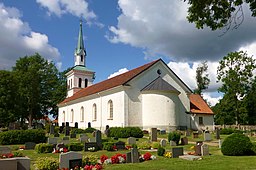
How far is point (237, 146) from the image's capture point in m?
14.4

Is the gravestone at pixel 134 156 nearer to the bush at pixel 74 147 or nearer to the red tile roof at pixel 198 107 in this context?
the bush at pixel 74 147

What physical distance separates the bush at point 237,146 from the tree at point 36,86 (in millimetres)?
42330

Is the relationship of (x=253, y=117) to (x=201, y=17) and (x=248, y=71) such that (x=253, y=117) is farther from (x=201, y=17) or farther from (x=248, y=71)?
(x=201, y=17)

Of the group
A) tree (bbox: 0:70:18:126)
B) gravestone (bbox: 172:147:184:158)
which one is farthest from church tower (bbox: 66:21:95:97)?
gravestone (bbox: 172:147:184:158)

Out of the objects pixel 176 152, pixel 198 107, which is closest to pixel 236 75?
pixel 198 107

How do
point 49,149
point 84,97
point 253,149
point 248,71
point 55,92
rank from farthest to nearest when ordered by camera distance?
point 55,92, point 248,71, point 84,97, point 49,149, point 253,149

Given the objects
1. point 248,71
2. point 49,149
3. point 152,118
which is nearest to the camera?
point 49,149

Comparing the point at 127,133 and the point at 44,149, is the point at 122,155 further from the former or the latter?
the point at 127,133

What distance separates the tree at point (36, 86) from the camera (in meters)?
52.0

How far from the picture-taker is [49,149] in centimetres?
1602

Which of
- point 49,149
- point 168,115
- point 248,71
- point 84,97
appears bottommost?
point 49,149

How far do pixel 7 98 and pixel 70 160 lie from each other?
40028 mm

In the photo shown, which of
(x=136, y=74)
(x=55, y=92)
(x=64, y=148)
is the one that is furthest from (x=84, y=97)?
(x=64, y=148)

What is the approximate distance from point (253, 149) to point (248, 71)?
107ft
